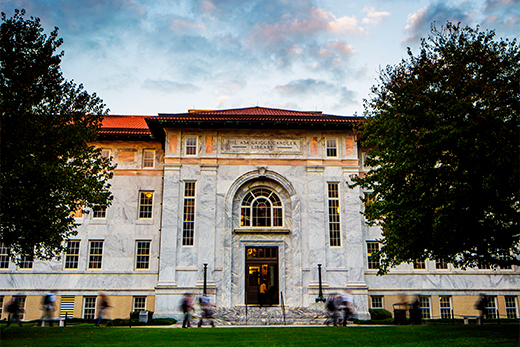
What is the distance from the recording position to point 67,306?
97.1 ft

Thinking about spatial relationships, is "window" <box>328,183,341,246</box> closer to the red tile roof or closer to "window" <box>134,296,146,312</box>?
"window" <box>134,296,146,312</box>

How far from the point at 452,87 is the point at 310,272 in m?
14.8

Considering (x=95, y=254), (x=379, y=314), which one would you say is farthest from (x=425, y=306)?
(x=95, y=254)

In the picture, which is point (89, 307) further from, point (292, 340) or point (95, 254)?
point (292, 340)

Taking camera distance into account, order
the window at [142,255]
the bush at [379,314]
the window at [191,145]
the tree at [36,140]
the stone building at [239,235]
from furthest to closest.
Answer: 1. the window at [142,255]
2. the window at [191,145]
3. the bush at [379,314]
4. the stone building at [239,235]
5. the tree at [36,140]

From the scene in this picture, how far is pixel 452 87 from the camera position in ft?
57.4

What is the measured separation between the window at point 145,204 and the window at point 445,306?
20.8 meters

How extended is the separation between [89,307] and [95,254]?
3457mm

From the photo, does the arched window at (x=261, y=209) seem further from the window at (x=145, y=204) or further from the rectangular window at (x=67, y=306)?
the rectangular window at (x=67, y=306)

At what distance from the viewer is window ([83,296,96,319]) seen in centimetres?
2969

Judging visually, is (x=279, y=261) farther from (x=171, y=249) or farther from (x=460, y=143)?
(x=460, y=143)

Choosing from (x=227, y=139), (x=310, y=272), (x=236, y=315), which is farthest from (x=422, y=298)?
(x=227, y=139)

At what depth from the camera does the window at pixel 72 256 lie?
30.5m

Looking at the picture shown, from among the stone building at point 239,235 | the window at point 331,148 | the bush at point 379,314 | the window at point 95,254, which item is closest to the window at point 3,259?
the stone building at point 239,235
